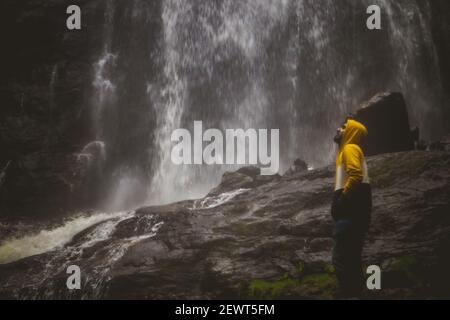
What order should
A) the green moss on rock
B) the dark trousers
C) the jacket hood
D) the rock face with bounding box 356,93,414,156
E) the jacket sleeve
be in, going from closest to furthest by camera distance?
the jacket sleeve, the dark trousers, the jacket hood, the green moss on rock, the rock face with bounding box 356,93,414,156

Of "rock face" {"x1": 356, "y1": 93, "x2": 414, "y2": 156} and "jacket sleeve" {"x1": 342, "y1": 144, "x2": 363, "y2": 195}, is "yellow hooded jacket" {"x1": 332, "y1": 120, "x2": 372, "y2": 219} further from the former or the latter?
"rock face" {"x1": 356, "y1": 93, "x2": 414, "y2": 156}

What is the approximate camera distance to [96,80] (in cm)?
2470

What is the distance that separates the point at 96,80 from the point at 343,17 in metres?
14.5

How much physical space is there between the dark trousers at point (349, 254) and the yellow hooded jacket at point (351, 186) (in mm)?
158

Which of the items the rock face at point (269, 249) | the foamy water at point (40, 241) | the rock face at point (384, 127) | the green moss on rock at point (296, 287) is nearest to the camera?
the green moss on rock at point (296, 287)

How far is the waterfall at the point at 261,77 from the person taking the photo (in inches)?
943

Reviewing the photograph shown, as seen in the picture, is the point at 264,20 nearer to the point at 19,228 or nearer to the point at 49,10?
the point at 49,10

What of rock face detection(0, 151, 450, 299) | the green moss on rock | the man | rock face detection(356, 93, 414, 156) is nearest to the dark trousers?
the man

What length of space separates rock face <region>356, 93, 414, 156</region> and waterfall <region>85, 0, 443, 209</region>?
962 centimetres

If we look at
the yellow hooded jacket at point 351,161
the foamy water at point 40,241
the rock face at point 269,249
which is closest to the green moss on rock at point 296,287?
the rock face at point 269,249

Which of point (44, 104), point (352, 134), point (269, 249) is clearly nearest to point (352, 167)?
point (352, 134)

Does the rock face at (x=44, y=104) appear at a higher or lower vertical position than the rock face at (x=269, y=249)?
higher

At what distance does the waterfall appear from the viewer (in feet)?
78.6

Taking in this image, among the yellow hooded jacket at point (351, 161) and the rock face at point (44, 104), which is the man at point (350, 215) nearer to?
the yellow hooded jacket at point (351, 161)
